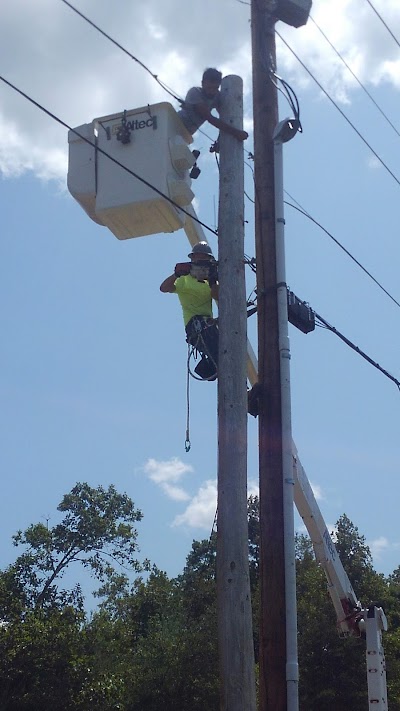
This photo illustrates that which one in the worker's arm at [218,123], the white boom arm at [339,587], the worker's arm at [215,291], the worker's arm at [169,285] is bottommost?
the white boom arm at [339,587]

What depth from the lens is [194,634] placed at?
701 inches

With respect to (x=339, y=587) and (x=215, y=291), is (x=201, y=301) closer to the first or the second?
(x=215, y=291)

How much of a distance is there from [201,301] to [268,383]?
0.95 meters

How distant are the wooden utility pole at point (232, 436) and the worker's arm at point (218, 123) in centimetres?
4

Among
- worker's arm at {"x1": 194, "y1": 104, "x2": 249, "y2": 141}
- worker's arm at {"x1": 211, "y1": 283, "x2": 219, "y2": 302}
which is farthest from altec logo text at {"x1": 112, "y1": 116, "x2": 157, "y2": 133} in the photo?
worker's arm at {"x1": 211, "y1": 283, "x2": 219, "y2": 302}

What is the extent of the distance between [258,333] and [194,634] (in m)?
11.6

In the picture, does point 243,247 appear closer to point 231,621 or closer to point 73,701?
point 231,621

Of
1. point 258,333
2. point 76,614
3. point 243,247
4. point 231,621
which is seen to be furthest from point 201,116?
point 76,614

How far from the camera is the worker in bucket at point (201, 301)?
7539 millimetres

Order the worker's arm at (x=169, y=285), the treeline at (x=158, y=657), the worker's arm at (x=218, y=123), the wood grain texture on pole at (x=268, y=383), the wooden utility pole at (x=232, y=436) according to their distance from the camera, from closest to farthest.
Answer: the wooden utility pole at (x=232, y=436) → the wood grain texture on pole at (x=268, y=383) → the worker's arm at (x=218, y=123) → the worker's arm at (x=169, y=285) → the treeline at (x=158, y=657)

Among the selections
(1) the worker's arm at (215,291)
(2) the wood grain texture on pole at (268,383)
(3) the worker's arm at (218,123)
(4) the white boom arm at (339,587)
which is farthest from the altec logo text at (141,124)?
(1) the worker's arm at (215,291)

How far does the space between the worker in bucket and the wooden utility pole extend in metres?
0.54

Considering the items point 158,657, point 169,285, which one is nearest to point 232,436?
point 169,285

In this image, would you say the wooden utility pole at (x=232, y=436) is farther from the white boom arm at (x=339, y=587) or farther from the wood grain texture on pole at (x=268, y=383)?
the white boom arm at (x=339, y=587)
